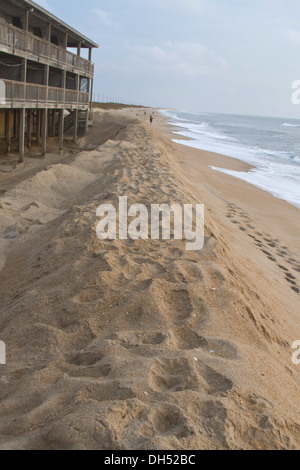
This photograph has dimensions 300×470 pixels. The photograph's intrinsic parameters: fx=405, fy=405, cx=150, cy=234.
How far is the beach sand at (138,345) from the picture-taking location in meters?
2.44

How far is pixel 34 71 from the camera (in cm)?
1908

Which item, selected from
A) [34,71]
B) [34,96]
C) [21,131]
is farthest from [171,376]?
[34,71]

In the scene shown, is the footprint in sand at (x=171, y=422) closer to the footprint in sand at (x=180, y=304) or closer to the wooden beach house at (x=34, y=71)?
the footprint in sand at (x=180, y=304)

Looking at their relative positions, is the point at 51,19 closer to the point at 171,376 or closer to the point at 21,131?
the point at 21,131

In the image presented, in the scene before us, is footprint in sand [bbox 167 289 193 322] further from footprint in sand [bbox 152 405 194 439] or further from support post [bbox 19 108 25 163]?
support post [bbox 19 108 25 163]

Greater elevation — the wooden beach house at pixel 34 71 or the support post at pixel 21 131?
the wooden beach house at pixel 34 71

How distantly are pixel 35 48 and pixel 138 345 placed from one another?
48.7 ft

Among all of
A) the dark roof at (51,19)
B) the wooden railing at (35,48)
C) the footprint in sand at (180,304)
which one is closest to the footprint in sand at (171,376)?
the footprint in sand at (180,304)

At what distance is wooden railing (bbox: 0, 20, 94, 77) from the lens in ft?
41.9

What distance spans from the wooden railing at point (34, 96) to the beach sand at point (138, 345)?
24.4 ft

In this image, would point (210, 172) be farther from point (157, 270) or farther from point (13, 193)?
point (157, 270)

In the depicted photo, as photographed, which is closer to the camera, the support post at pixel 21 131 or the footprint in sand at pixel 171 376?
the footprint in sand at pixel 171 376

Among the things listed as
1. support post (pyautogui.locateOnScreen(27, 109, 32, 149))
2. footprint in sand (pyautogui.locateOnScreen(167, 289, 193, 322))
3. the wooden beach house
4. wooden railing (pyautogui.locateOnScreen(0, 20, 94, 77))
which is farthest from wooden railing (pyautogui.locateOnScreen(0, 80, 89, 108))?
footprint in sand (pyautogui.locateOnScreen(167, 289, 193, 322))

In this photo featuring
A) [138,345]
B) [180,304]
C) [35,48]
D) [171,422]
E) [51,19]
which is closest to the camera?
[171,422]
